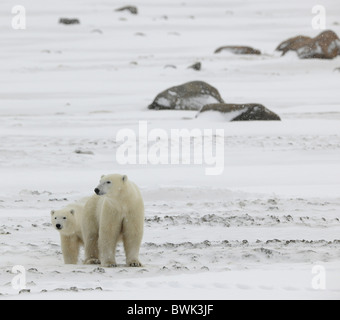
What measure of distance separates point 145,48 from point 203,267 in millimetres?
23197

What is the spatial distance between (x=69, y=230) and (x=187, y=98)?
10609 mm

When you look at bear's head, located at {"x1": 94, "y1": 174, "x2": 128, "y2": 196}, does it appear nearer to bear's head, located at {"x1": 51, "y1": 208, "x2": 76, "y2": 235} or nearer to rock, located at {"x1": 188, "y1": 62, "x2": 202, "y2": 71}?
bear's head, located at {"x1": 51, "y1": 208, "x2": 76, "y2": 235}

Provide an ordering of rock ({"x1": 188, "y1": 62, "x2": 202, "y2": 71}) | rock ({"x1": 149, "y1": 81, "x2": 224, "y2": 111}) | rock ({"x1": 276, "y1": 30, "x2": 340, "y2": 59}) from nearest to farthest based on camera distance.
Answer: rock ({"x1": 149, "y1": 81, "x2": 224, "y2": 111}) → rock ({"x1": 188, "y1": 62, "x2": 202, "y2": 71}) → rock ({"x1": 276, "y1": 30, "x2": 340, "y2": 59})

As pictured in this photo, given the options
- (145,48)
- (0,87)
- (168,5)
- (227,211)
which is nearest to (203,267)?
(227,211)

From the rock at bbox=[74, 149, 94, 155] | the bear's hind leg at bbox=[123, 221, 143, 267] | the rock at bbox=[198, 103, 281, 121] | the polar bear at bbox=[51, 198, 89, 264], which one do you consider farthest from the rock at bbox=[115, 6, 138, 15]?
the bear's hind leg at bbox=[123, 221, 143, 267]

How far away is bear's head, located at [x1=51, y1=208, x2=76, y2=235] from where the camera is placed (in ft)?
22.0

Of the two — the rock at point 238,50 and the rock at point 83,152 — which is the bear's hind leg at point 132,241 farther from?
the rock at point 238,50

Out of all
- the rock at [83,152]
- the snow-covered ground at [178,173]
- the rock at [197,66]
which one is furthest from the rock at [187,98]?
the rock at [197,66]

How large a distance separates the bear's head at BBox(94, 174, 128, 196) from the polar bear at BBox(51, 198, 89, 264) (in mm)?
644

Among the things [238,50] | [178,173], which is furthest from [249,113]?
[238,50]

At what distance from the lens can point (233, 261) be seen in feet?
20.6

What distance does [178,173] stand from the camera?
10547mm

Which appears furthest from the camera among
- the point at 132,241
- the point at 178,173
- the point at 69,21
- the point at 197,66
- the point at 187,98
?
the point at 69,21

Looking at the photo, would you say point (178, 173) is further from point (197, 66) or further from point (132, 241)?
point (197, 66)
